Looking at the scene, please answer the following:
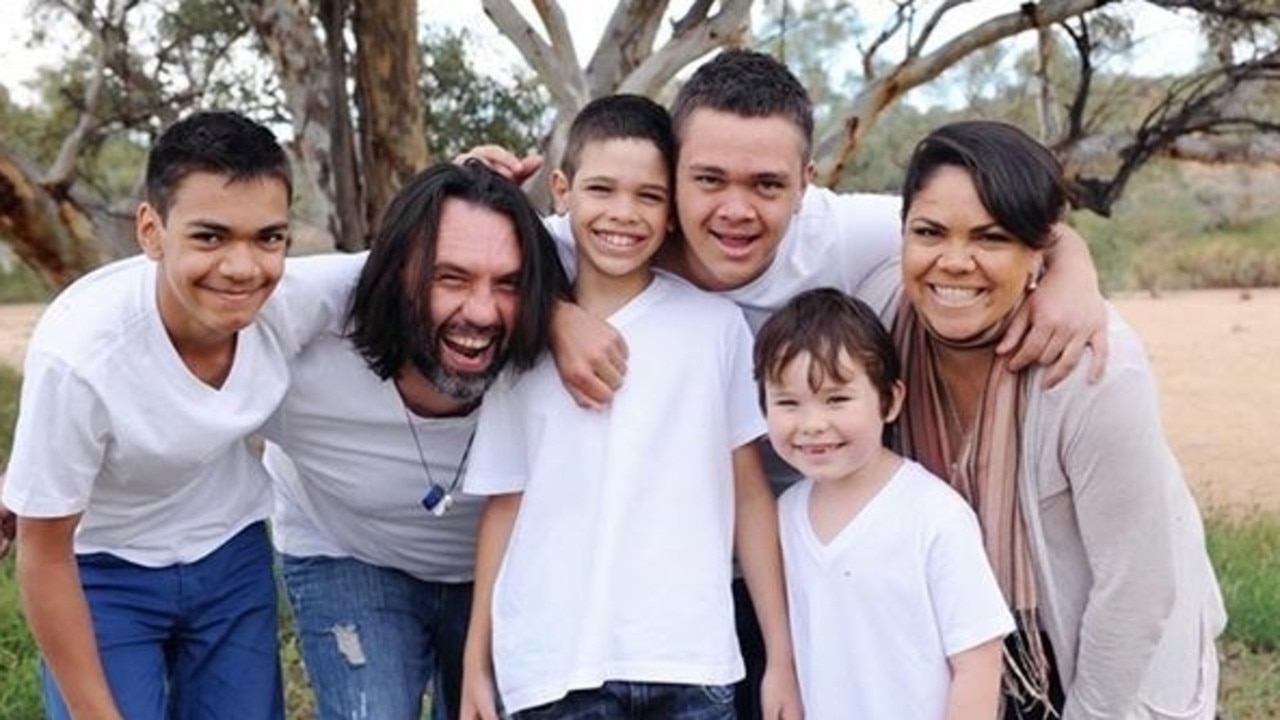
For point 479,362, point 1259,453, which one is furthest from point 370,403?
point 1259,453

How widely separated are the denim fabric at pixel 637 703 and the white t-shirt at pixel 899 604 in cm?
17

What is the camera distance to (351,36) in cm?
701

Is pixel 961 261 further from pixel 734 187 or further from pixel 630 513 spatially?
pixel 630 513

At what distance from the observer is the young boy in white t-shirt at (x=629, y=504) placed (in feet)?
7.77

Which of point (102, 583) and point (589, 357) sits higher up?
point (589, 357)

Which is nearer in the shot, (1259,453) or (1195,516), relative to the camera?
(1195,516)

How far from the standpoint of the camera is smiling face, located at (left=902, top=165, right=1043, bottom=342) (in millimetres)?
2250

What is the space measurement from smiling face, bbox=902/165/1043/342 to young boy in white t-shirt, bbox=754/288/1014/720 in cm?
12

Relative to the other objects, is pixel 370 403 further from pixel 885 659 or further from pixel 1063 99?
pixel 1063 99

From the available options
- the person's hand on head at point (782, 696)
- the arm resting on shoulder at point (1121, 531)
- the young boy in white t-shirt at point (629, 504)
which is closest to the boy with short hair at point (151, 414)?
the young boy in white t-shirt at point (629, 504)

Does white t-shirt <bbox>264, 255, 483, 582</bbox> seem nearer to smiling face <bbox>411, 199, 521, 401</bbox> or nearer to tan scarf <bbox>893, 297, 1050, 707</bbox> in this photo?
smiling face <bbox>411, 199, 521, 401</bbox>

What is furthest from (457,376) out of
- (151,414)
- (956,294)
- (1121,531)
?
(1121,531)

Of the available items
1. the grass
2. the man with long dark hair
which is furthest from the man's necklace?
the grass

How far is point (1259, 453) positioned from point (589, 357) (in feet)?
32.0
